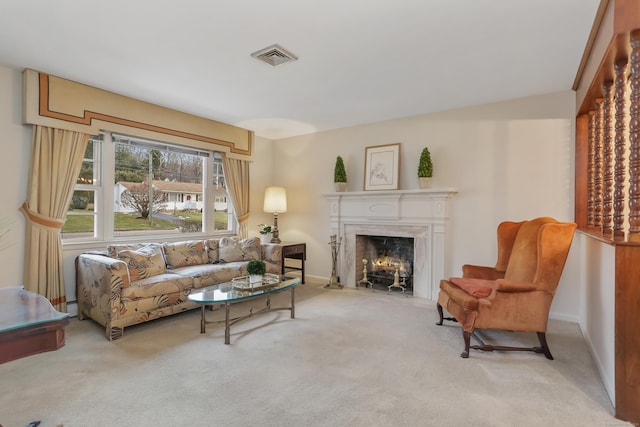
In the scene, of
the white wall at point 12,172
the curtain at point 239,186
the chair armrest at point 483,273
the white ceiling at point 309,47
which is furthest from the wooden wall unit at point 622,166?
the white wall at point 12,172

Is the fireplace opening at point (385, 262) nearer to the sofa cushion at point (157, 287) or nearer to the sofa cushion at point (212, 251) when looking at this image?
the sofa cushion at point (212, 251)

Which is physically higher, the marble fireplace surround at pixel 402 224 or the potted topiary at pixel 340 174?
the potted topiary at pixel 340 174

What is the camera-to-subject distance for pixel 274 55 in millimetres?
2752

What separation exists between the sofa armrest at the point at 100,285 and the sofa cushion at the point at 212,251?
1224 millimetres

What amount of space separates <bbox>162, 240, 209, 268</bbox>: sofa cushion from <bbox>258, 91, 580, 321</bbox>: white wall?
1.98 m

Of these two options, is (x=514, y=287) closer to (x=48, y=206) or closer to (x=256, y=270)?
(x=256, y=270)

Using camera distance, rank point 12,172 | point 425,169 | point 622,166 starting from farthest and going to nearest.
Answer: point 425,169 < point 12,172 < point 622,166

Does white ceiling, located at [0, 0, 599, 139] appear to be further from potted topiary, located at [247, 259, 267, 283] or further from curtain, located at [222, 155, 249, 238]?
potted topiary, located at [247, 259, 267, 283]

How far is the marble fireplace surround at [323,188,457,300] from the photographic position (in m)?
4.17

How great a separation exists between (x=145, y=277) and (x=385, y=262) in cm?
323

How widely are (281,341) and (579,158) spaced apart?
11.5 ft

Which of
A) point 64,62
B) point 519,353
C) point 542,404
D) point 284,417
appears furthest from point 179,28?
point 519,353

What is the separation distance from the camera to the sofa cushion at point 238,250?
4258 millimetres

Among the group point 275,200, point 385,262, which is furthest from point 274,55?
point 385,262
